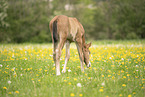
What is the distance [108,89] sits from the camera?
3586mm

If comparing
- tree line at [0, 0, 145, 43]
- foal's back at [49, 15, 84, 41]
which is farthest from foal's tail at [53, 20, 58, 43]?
tree line at [0, 0, 145, 43]

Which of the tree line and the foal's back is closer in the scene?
the foal's back

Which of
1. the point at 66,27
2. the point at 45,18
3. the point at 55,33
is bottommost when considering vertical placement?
the point at 45,18

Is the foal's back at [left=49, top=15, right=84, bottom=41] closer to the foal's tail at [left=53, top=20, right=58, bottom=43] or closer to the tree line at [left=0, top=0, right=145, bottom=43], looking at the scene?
the foal's tail at [left=53, top=20, right=58, bottom=43]

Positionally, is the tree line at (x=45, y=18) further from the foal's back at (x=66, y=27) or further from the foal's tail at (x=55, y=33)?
the foal's tail at (x=55, y=33)

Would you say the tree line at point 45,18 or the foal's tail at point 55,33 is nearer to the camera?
the foal's tail at point 55,33

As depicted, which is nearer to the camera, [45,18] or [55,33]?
[55,33]

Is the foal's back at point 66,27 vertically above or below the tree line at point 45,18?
above

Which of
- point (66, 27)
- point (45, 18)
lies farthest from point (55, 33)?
point (45, 18)

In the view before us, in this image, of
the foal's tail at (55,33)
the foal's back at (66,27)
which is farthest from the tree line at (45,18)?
the foal's tail at (55,33)

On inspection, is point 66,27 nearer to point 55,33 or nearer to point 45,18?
point 55,33

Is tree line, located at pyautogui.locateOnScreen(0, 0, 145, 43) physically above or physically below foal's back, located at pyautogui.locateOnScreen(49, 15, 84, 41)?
below

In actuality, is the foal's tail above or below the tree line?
above

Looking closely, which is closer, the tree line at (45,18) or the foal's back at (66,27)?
the foal's back at (66,27)
